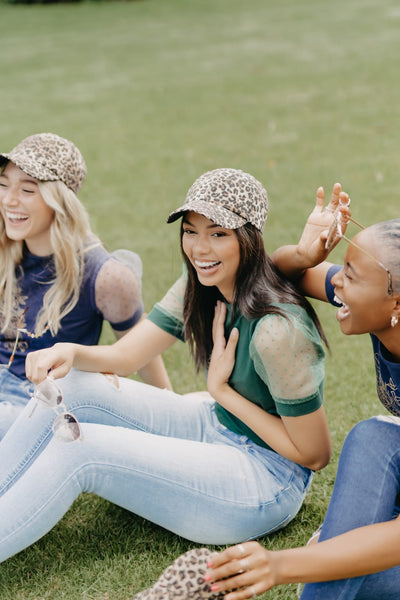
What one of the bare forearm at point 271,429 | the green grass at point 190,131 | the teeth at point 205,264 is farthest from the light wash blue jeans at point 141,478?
the teeth at point 205,264

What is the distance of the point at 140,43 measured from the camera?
658 inches

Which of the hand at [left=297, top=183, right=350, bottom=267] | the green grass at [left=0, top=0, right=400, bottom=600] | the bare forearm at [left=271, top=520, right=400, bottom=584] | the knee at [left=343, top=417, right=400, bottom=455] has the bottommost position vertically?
the green grass at [left=0, top=0, right=400, bottom=600]

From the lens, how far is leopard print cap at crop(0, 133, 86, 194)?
11.5ft

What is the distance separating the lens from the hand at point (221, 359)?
2.99 meters

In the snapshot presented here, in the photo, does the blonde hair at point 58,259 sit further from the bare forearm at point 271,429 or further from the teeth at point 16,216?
the bare forearm at point 271,429

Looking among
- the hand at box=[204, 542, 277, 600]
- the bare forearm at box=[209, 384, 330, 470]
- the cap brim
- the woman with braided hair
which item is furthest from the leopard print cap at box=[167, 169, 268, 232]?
the hand at box=[204, 542, 277, 600]

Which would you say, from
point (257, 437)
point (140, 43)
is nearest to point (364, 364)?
point (257, 437)

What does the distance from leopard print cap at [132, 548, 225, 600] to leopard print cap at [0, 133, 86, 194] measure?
1.86 metres

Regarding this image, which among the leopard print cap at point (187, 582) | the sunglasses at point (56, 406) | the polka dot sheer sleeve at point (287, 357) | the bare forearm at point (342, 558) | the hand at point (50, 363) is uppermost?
the polka dot sheer sleeve at point (287, 357)

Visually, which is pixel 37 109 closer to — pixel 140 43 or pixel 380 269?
pixel 140 43

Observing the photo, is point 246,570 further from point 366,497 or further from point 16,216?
point 16,216

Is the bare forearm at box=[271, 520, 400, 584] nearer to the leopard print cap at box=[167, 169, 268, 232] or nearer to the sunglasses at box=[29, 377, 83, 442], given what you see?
the sunglasses at box=[29, 377, 83, 442]

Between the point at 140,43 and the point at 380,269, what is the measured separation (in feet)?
50.5

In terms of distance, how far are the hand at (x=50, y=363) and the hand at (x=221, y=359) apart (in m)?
0.56
